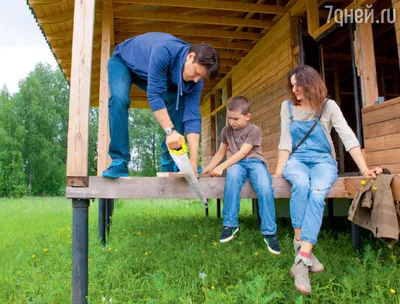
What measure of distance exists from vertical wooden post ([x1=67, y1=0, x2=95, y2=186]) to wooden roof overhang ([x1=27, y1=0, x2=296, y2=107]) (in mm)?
3103

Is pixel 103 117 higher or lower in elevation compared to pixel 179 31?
lower

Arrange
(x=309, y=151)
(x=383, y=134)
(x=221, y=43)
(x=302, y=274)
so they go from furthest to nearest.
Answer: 1. (x=221, y=43)
2. (x=383, y=134)
3. (x=309, y=151)
4. (x=302, y=274)

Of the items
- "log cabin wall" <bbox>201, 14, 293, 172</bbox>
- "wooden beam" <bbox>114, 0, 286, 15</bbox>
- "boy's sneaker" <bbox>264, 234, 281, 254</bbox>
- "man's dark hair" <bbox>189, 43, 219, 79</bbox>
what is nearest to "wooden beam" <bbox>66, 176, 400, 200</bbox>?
"boy's sneaker" <bbox>264, 234, 281, 254</bbox>

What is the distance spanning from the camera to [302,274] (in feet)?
8.23

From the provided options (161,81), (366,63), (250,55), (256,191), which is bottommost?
(256,191)

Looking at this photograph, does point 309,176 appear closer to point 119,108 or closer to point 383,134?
point 119,108

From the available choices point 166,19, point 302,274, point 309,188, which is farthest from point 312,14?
point 302,274

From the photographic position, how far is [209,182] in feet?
9.95

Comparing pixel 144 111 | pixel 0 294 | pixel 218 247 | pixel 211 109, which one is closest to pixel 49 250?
pixel 0 294

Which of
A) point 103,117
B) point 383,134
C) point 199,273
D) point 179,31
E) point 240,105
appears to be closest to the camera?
point 199,273

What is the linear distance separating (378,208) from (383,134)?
177 cm

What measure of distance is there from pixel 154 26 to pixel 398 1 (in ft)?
14.5

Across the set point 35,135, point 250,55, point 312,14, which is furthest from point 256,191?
point 35,135

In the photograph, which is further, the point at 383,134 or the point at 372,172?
the point at 383,134
